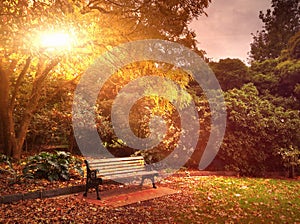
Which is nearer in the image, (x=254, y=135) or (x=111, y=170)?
(x=111, y=170)

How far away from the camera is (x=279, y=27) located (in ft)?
116

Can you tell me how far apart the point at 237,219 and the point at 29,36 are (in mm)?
5732

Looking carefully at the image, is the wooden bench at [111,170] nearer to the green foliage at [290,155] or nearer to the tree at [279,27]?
the green foliage at [290,155]

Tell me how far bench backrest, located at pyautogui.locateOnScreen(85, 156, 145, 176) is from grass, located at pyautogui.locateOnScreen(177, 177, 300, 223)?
5.64 ft

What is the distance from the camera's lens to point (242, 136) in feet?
38.4

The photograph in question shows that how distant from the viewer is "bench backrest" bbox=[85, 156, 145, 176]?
23.7 ft

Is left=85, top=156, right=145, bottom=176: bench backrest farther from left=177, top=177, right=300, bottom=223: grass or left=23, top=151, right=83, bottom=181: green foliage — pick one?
left=177, top=177, right=300, bottom=223: grass

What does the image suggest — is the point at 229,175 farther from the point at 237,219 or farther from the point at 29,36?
the point at 29,36

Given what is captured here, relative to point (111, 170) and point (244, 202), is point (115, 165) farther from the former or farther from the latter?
point (244, 202)

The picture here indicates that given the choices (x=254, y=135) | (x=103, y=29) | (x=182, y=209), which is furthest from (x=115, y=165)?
(x=254, y=135)

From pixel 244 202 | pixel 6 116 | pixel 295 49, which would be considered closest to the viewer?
pixel 244 202

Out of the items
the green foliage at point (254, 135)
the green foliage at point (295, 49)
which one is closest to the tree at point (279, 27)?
the green foliage at point (295, 49)

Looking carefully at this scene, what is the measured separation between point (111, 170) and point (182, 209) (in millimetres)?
2208

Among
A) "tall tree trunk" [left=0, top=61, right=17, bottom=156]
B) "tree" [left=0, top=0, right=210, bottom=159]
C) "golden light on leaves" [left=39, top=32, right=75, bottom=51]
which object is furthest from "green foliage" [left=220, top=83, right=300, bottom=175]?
"tall tree trunk" [left=0, top=61, right=17, bottom=156]
